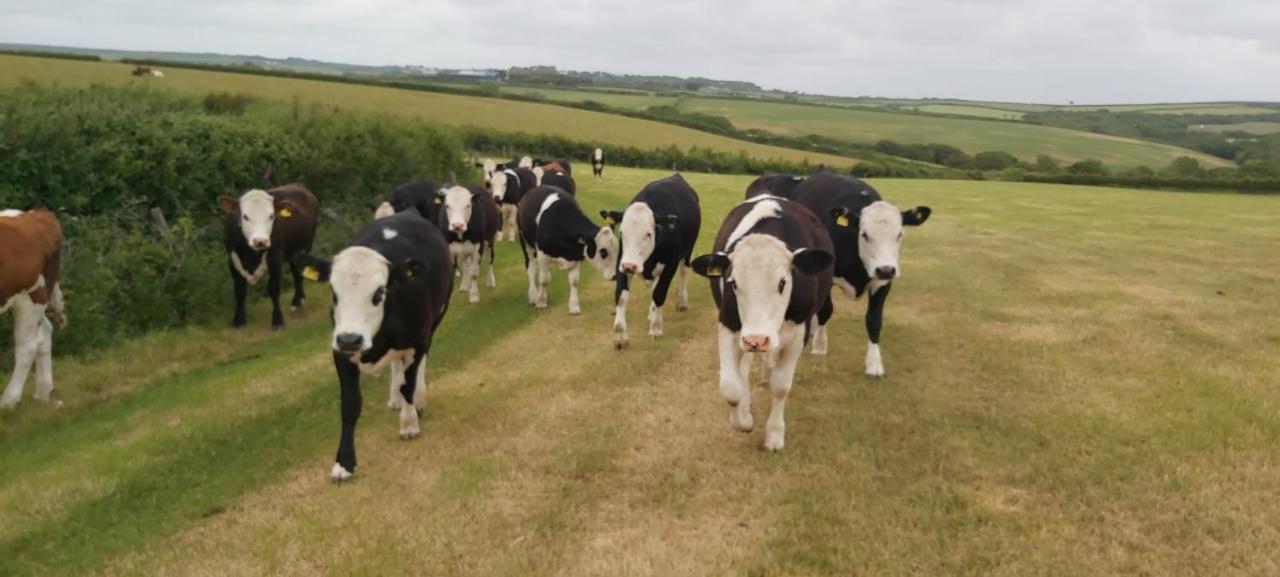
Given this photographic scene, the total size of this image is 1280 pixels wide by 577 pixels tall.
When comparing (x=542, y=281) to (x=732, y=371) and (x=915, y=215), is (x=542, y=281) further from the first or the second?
(x=732, y=371)

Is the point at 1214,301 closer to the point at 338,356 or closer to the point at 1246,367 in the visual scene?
the point at 1246,367

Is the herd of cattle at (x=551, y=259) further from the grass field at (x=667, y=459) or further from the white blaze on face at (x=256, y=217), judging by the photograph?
the grass field at (x=667, y=459)

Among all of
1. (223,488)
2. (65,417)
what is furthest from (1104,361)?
(65,417)

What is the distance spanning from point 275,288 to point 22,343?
3832mm

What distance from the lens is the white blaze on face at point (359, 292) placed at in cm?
579

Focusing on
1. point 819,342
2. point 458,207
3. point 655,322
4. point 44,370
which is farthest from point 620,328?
point 44,370

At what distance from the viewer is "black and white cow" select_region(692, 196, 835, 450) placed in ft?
19.8

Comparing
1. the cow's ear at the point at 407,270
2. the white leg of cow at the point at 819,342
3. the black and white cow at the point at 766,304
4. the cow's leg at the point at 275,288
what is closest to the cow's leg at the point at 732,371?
the black and white cow at the point at 766,304

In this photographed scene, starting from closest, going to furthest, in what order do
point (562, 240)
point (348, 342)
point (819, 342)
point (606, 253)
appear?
1. point (348, 342)
2. point (819, 342)
3. point (606, 253)
4. point (562, 240)

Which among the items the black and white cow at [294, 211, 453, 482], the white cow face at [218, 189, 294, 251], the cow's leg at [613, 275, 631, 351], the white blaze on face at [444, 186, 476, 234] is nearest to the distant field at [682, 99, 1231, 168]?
the white blaze on face at [444, 186, 476, 234]

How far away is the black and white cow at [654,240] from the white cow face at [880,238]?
8.11ft

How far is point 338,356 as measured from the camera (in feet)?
20.6

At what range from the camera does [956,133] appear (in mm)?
92562

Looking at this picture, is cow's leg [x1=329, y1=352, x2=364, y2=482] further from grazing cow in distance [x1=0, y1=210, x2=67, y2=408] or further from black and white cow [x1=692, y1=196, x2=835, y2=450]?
grazing cow in distance [x1=0, y1=210, x2=67, y2=408]
